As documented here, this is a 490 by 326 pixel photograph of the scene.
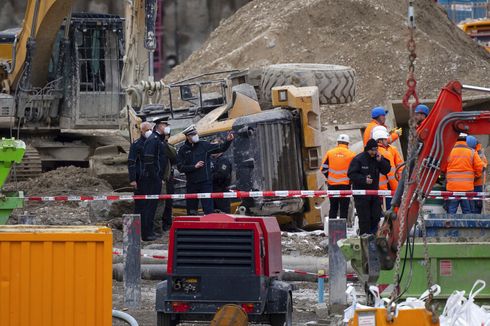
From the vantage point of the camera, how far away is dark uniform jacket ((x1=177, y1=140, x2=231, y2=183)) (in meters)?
18.4

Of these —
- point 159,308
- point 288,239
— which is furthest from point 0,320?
point 288,239

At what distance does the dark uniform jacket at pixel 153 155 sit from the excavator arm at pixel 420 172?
778 centimetres

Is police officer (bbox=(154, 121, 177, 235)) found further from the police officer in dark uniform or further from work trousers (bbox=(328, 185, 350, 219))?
the police officer in dark uniform

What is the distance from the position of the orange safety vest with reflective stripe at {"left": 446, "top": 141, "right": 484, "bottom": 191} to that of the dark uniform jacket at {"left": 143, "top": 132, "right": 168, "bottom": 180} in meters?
4.11

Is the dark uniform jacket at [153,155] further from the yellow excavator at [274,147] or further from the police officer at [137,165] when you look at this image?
the yellow excavator at [274,147]

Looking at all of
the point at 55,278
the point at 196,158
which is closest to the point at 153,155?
the point at 196,158

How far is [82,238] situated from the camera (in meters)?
9.73

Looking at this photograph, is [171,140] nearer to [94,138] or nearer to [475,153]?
[475,153]

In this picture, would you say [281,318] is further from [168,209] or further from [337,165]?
[168,209]

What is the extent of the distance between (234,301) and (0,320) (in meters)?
2.02

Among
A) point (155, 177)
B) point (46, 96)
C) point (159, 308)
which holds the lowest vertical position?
point (159, 308)

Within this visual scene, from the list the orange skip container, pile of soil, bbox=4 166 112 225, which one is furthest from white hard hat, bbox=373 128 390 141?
the orange skip container

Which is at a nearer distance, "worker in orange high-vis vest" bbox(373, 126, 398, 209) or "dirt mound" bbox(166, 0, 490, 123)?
"worker in orange high-vis vest" bbox(373, 126, 398, 209)

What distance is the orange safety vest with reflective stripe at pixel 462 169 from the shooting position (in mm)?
18719
